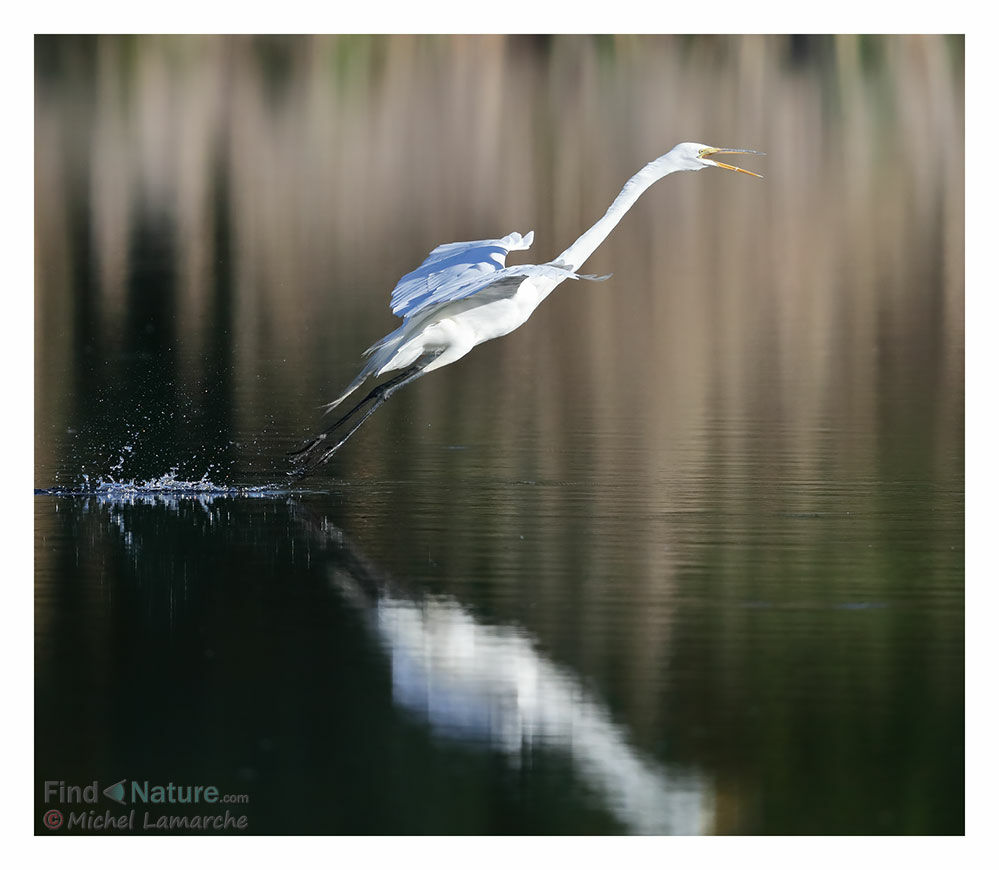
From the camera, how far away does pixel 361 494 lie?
8344 millimetres

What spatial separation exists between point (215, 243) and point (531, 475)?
928 cm

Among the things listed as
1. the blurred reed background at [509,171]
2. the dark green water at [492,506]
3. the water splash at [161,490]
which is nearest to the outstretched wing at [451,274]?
the dark green water at [492,506]

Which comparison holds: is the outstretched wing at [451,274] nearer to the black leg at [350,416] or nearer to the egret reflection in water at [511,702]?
the black leg at [350,416]

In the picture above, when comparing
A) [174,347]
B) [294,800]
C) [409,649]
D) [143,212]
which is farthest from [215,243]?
[294,800]

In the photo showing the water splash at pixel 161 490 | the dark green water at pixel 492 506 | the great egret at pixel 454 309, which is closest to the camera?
the dark green water at pixel 492 506

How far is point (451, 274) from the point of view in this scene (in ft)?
25.8

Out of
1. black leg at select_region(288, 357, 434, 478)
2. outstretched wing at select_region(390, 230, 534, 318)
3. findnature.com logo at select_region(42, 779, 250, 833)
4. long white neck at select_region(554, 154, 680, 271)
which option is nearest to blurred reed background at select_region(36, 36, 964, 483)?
long white neck at select_region(554, 154, 680, 271)

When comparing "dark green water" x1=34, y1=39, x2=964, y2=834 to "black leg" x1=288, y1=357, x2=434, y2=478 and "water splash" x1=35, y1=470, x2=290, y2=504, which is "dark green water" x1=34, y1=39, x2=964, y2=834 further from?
"black leg" x1=288, y1=357, x2=434, y2=478

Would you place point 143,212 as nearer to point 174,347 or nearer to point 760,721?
point 174,347

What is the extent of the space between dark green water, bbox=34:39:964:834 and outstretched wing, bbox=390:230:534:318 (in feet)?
3.17

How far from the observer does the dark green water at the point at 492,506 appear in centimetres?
501

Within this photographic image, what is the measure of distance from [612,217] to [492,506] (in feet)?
5.54

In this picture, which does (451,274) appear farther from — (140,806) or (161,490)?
(140,806)

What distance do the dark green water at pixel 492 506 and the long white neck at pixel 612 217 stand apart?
1116mm
